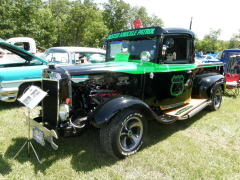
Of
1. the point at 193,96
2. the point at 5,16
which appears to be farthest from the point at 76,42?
the point at 193,96

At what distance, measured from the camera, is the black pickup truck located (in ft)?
9.12

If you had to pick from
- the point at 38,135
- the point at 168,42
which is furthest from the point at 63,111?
the point at 168,42

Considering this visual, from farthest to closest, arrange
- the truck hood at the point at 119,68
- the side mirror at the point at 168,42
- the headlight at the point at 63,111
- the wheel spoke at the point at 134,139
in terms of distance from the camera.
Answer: the side mirror at the point at 168,42
the wheel spoke at the point at 134,139
the truck hood at the point at 119,68
the headlight at the point at 63,111

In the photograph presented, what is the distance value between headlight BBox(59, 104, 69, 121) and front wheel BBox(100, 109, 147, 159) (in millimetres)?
547

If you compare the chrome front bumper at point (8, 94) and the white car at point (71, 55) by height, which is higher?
the white car at point (71, 55)

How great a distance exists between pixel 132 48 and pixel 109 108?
1.71 metres

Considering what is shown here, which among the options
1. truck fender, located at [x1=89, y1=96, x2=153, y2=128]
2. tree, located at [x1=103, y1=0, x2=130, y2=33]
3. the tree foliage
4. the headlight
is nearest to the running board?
truck fender, located at [x1=89, y1=96, x2=153, y2=128]

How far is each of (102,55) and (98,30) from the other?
17152 millimetres

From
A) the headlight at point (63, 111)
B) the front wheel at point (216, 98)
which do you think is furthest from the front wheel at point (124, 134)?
the front wheel at point (216, 98)

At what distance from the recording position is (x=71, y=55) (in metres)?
6.18

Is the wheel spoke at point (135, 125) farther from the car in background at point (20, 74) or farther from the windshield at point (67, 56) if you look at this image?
the windshield at point (67, 56)

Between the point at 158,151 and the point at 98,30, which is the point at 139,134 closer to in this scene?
the point at 158,151

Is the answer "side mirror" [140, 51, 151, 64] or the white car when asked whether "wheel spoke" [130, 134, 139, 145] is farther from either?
the white car

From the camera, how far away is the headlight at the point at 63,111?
2.76 metres
